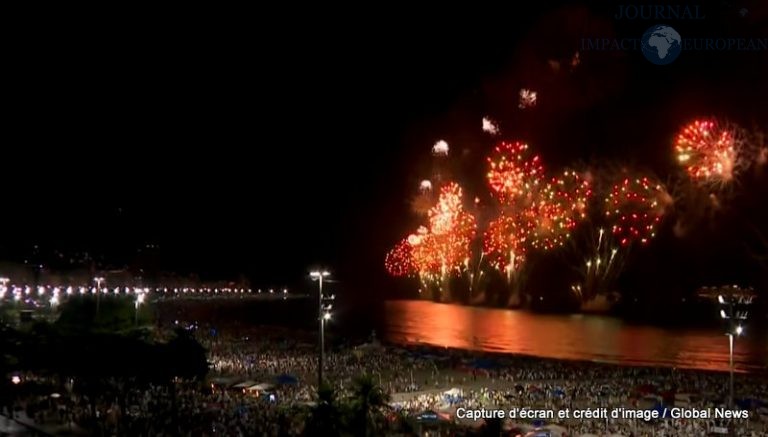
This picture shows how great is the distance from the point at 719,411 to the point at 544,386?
292 inches

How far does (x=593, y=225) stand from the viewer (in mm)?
73750

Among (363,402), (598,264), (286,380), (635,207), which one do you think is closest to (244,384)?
(286,380)

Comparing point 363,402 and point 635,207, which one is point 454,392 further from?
point 635,207

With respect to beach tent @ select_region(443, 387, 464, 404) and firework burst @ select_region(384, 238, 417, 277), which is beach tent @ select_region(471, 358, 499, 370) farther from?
firework burst @ select_region(384, 238, 417, 277)

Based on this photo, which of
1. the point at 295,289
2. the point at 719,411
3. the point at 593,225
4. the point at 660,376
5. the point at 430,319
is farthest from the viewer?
the point at 295,289

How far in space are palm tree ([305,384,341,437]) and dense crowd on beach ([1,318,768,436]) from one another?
5.40 feet

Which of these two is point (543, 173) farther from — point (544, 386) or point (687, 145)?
point (544, 386)

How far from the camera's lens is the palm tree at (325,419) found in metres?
16.5

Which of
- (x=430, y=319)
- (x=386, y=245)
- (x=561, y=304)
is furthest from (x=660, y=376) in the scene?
(x=386, y=245)

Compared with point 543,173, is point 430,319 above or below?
below

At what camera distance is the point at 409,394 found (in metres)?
28.8

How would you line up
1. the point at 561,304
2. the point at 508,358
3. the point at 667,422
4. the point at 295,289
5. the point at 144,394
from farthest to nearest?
the point at 295,289 < the point at 561,304 < the point at 508,358 < the point at 144,394 < the point at 667,422

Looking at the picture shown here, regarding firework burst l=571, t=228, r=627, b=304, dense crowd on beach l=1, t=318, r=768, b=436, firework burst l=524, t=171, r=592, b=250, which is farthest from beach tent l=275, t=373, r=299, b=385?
firework burst l=571, t=228, r=627, b=304

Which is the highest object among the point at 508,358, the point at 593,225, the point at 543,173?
the point at 543,173
